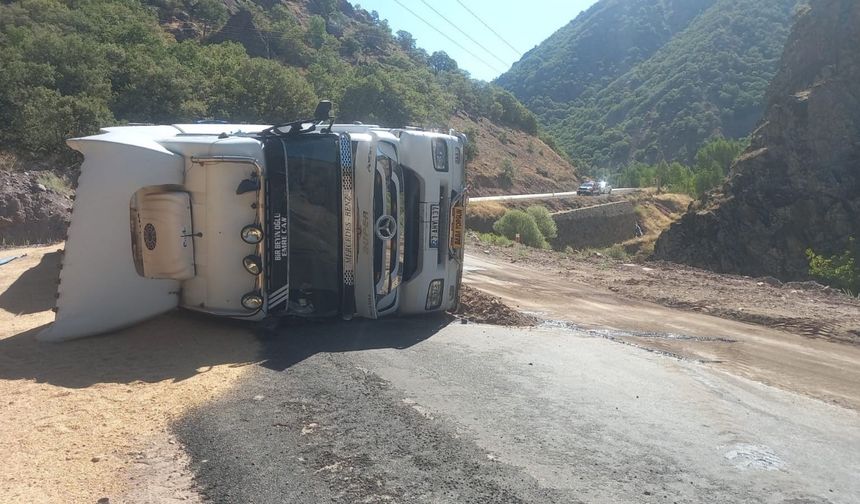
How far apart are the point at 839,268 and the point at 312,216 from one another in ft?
83.3

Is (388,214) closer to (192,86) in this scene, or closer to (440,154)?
(440,154)

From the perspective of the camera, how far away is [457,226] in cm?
713

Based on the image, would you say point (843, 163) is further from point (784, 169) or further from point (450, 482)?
point (450, 482)

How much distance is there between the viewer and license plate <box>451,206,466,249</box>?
707 cm

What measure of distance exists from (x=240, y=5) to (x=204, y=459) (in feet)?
234

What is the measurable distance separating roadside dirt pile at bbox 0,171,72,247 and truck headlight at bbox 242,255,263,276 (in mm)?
7833

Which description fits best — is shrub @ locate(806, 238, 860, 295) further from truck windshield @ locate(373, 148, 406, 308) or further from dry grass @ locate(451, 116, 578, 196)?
dry grass @ locate(451, 116, 578, 196)

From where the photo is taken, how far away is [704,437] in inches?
169

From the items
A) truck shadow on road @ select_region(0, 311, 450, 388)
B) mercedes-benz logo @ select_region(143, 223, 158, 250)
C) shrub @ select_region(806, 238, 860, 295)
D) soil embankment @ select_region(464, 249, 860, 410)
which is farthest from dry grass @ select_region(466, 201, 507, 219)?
mercedes-benz logo @ select_region(143, 223, 158, 250)

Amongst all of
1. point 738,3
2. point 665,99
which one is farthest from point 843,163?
point 738,3

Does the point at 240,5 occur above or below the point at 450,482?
above

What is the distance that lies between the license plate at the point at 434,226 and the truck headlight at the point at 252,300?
1965 mm

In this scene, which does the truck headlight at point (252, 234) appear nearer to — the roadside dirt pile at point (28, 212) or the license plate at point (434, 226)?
the license plate at point (434, 226)

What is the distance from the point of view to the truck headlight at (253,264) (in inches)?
221
